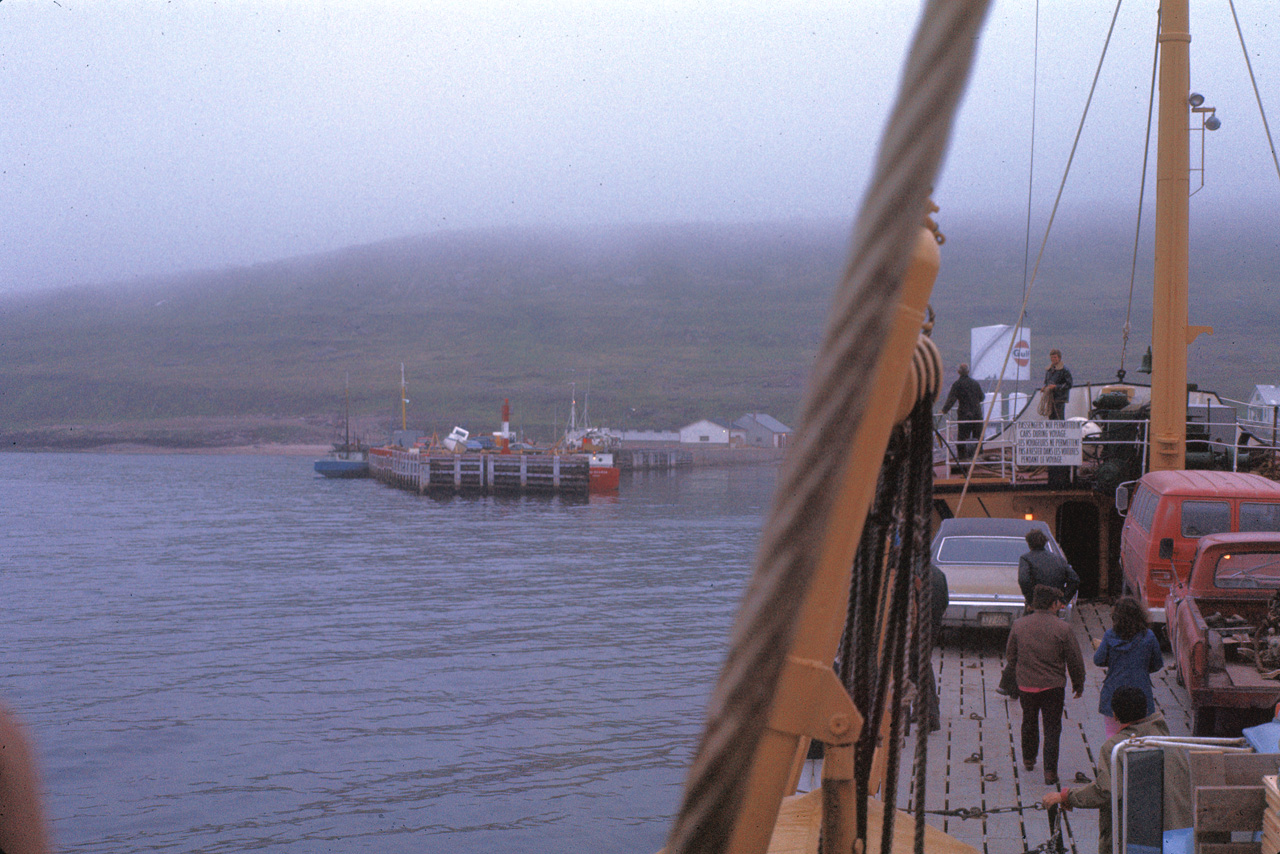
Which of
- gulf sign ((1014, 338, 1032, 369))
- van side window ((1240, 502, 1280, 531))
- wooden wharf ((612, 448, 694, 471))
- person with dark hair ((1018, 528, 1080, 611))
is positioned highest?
gulf sign ((1014, 338, 1032, 369))

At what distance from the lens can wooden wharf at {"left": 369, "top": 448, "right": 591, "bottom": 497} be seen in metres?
84.1

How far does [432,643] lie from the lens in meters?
28.0

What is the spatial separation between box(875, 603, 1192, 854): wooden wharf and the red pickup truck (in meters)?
0.86

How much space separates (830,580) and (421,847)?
13750 millimetres

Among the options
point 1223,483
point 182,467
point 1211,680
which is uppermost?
point 1223,483

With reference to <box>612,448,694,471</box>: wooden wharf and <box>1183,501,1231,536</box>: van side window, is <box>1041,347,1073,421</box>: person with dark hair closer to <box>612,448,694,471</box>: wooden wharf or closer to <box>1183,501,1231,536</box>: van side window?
<box>1183,501,1231,536</box>: van side window

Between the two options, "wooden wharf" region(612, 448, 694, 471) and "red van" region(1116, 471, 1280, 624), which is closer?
"red van" region(1116, 471, 1280, 624)

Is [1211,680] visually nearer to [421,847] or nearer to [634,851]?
[634,851]

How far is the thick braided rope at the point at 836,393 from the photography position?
3.03 feet

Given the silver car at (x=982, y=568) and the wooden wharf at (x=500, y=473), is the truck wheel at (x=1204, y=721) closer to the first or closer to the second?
the silver car at (x=982, y=568)

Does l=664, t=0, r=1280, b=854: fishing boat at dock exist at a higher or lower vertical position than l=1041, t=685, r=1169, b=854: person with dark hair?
higher

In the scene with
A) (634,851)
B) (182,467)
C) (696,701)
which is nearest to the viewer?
(634,851)

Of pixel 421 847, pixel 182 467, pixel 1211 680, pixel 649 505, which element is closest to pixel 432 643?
pixel 421 847

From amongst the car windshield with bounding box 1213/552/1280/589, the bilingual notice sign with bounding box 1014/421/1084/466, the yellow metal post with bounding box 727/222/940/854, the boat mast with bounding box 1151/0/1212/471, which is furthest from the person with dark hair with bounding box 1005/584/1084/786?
the bilingual notice sign with bounding box 1014/421/1084/466
